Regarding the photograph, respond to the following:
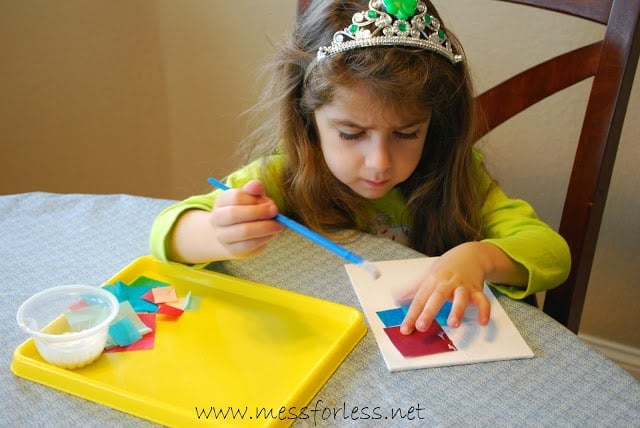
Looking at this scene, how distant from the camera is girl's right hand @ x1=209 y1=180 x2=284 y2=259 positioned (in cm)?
70

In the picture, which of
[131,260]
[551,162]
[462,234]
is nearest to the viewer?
[131,260]

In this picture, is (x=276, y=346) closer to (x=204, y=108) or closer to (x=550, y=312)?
(x=550, y=312)

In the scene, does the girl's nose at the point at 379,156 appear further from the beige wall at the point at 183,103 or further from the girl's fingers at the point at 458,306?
the beige wall at the point at 183,103

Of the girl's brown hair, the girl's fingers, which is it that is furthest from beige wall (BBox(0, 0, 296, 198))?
the girl's fingers

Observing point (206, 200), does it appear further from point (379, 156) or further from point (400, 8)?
point (400, 8)

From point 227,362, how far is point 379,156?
0.34m

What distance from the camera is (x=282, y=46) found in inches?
38.8

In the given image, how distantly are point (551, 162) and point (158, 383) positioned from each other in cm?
103

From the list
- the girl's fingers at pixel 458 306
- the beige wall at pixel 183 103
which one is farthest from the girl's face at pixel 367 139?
the beige wall at pixel 183 103

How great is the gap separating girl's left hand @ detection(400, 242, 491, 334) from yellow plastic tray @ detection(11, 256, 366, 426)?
6 cm

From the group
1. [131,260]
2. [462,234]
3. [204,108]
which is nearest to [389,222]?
[462,234]

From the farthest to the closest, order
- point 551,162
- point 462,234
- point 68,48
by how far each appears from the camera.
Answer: point 68,48 → point 551,162 → point 462,234

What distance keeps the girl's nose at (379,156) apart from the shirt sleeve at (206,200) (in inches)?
7.9

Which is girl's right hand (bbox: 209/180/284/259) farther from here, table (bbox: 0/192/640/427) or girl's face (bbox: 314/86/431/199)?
girl's face (bbox: 314/86/431/199)
